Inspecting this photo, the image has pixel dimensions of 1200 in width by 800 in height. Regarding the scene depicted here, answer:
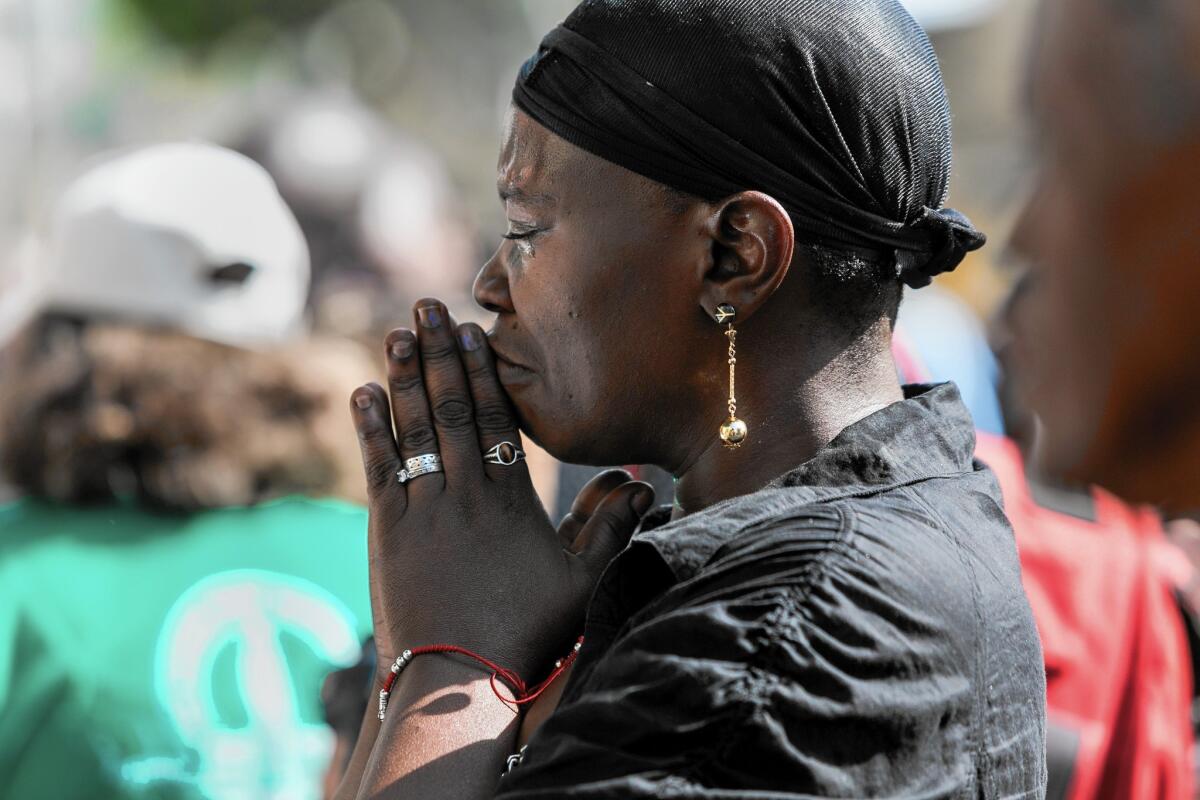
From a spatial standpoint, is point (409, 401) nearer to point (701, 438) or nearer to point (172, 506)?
point (701, 438)

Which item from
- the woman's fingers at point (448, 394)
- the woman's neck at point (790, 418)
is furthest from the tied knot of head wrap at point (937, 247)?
the woman's fingers at point (448, 394)

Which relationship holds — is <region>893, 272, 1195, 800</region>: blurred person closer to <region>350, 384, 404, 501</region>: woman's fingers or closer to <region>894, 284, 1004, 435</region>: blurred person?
<region>894, 284, 1004, 435</region>: blurred person

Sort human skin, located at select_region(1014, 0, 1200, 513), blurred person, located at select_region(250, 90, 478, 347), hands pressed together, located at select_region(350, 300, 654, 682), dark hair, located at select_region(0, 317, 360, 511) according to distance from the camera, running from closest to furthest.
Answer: hands pressed together, located at select_region(350, 300, 654, 682) → human skin, located at select_region(1014, 0, 1200, 513) → dark hair, located at select_region(0, 317, 360, 511) → blurred person, located at select_region(250, 90, 478, 347)

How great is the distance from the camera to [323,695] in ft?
11.4

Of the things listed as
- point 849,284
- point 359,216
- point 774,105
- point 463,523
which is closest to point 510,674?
point 463,523

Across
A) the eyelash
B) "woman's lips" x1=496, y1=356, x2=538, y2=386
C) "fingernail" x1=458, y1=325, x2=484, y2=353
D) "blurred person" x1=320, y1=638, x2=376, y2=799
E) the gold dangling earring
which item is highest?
the eyelash

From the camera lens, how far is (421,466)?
6.33 feet

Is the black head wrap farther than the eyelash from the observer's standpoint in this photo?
No

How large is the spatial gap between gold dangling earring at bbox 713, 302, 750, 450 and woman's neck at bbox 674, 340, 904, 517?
0.01 meters

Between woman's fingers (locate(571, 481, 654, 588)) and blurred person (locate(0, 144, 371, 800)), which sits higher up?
blurred person (locate(0, 144, 371, 800))

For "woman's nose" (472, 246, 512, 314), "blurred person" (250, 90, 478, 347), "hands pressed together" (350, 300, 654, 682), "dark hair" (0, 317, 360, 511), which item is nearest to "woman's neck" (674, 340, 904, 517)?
"hands pressed together" (350, 300, 654, 682)

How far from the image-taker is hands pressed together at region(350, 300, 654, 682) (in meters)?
1.79

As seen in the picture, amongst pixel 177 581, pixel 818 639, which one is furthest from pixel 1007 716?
pixel 177 581

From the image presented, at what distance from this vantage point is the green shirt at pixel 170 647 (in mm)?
3381
